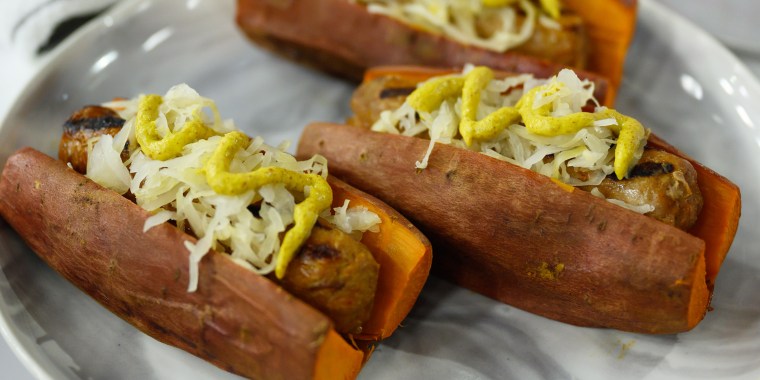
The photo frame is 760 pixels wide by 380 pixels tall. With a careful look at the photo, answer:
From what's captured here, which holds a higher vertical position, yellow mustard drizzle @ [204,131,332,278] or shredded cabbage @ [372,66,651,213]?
yellow mustard drizzle @ [204,131,332,278]

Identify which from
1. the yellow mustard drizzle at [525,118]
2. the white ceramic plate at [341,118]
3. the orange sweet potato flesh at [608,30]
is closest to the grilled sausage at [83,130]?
the white ceramic plate at [341,118]

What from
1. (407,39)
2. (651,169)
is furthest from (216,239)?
(407,39)

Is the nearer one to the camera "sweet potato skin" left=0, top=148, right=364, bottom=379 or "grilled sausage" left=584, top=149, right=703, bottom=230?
"sweet potato skin" left=0, top=148, right=364, bottom=379

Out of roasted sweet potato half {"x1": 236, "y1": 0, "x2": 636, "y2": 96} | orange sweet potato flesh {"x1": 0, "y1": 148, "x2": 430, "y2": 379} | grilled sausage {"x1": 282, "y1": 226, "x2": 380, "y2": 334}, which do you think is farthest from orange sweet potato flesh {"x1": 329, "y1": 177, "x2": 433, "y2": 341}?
roasted sweet potato half {"x1": 236, "y1": 0, "x2": 636, "y2": 96}

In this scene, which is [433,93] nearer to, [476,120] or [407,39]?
[476,120]

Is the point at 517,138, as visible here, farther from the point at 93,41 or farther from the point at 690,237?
Result: the point at 93,41

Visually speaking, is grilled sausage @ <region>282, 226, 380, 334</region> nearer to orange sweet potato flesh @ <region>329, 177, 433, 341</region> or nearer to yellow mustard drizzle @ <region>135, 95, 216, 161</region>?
orange sweet potato flesh @ <region>329, 177, 433, 341</region>
